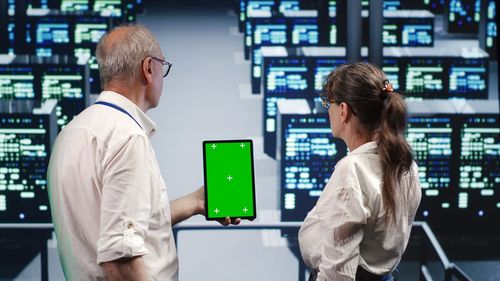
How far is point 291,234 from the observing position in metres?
11.0

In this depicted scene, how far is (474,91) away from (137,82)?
10.4m

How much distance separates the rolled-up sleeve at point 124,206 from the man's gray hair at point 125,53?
10.3 inches

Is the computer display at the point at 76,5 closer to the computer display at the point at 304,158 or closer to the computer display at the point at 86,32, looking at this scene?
the computer display at the point at 86,32

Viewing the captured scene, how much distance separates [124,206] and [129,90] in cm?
42

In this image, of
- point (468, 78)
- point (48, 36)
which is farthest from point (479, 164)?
point (48, 36)

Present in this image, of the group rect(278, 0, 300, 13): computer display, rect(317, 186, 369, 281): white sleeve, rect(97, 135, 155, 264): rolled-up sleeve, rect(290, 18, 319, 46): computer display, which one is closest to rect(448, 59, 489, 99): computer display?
rect(290, 18, 319, 46): computer display

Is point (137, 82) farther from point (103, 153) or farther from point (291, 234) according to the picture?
point (291, 234)

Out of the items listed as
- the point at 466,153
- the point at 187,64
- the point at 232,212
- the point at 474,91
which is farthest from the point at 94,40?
the point at 232,212

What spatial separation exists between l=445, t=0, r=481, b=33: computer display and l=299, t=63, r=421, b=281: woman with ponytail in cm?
1816

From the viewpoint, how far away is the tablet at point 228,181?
12.5 ft

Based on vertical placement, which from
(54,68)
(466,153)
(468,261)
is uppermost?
(54,68)

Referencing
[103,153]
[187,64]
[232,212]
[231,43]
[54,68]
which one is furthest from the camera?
[231,43]

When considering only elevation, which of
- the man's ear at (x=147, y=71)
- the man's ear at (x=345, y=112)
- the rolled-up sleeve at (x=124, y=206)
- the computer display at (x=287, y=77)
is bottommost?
the computer display at (x=287, y=77)

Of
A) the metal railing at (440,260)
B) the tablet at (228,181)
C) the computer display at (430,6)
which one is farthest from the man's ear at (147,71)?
the computer display at (430,6)
